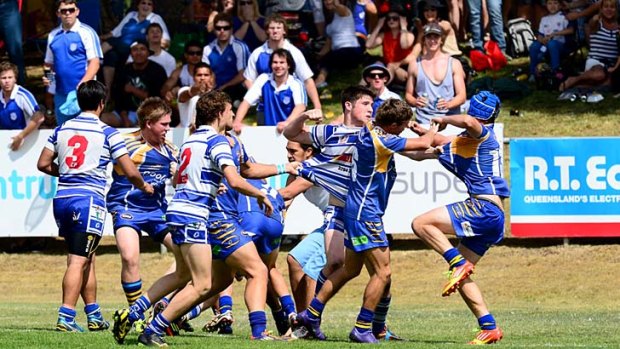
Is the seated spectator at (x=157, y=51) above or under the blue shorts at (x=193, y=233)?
under

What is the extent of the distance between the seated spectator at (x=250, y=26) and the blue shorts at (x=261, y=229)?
9398mm

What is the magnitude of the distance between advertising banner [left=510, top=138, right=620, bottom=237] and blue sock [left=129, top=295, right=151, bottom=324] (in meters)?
7.64

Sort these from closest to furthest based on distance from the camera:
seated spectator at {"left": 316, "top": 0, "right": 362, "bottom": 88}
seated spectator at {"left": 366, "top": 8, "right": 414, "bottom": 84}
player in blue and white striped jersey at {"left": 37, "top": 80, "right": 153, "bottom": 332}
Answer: player in blue and white striped jersey at {"left": 37, "top": 80, "right": 153, "bottom": 332}
seated spectator at {"left": 366, "top": 8, "right": 414, "bottom": 84}
seated spectator at {"left": 316, "top": 0, "right": 362, "bottom": 88}

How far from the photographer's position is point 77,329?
12273mm

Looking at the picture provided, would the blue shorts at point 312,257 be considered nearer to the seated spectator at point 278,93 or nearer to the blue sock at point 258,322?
the blue sock at point 258,322

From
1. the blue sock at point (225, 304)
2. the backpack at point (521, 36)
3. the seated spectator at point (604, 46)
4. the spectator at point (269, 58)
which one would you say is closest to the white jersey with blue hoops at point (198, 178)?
the blue sock at point (225, 304)

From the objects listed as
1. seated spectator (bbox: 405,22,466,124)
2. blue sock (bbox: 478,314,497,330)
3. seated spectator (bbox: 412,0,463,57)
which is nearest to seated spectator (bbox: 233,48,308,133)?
seated spectator (bbox: 405,22,466,124)

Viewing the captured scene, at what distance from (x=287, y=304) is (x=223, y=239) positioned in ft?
4.43

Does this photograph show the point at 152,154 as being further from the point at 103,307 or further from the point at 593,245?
the point at 593,245

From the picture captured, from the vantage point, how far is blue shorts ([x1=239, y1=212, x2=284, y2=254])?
11.9m

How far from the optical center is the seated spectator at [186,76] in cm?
1967

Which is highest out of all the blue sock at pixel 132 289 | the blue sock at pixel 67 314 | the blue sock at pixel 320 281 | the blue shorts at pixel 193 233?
the blue shorts at pixel 193 233

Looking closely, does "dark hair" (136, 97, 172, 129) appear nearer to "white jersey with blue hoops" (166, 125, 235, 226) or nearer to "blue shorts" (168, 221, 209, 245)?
"white jersey with blue hoops" (166, 125, 235, 226)

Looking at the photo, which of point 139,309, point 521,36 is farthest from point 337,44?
point 139,309
